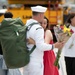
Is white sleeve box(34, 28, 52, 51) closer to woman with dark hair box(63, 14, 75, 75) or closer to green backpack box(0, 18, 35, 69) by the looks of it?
green backpack box(0, 18, 35, 69)

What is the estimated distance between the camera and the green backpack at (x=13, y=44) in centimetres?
443

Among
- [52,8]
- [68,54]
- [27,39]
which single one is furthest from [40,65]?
[52,8]

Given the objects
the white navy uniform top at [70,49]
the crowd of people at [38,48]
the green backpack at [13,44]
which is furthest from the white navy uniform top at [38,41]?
the white navy uniform top at [70,49]

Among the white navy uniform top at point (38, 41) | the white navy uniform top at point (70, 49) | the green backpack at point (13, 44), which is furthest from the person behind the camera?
the white navy uniform top at point (70, 49)

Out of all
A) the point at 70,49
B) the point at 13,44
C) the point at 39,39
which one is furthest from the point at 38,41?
the point at 70,49

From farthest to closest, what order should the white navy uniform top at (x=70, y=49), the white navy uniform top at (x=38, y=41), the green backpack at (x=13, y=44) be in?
1. the white navy uniform top at (x=70, y=49)
2. the white navy uniform top at (x=38, y=41)
3. the green backpack at (x=13, y=44)

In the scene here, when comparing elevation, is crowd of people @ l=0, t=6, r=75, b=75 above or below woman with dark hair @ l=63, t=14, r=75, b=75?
above

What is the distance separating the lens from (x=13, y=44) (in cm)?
442

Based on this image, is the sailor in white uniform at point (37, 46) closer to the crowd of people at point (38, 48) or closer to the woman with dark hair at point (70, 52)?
the crowd of people at point (38, 48)

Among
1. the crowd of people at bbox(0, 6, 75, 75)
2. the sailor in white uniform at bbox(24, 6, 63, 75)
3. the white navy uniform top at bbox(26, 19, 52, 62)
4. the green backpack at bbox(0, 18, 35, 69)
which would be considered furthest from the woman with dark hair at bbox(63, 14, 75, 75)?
the green backpack at bbox(0, 18, 35, 69)

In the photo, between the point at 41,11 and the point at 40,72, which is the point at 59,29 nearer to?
the point at 41,11

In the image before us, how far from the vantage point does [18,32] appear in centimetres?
448

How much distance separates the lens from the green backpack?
4.43 meters

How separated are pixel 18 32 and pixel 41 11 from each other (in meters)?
0.54
